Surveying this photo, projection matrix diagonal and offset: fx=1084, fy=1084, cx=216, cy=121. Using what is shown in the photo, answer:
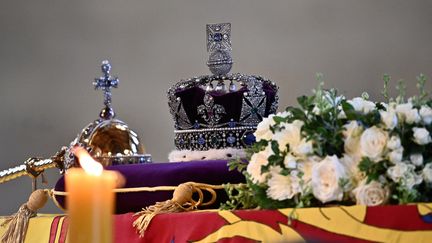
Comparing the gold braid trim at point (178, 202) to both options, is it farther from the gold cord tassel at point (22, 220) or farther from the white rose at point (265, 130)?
the gold cord tassel at point (22, 220)

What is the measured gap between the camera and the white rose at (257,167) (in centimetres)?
145

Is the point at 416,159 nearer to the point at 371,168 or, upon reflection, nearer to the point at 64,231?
the point at 371,168

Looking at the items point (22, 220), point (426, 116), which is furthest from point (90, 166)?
point (22, 220)

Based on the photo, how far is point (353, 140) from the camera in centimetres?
138

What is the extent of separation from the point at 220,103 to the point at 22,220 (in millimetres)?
433

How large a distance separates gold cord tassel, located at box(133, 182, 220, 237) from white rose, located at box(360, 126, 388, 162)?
442 millimetres

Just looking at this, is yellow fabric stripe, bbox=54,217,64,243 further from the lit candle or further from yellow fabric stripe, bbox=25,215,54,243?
the lit candle

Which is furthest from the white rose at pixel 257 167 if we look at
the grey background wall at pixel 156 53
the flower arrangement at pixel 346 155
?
the grey background wall at pixel 156 53

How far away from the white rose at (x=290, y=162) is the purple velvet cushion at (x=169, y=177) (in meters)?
0.39

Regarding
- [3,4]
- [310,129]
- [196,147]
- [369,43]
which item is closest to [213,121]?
[196,147]

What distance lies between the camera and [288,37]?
11.9 ft

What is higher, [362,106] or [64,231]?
[362,106]

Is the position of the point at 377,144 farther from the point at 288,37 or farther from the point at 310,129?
the point at 288,37

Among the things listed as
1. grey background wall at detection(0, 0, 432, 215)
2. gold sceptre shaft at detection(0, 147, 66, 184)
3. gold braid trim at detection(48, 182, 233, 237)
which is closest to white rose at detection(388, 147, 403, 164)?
gold braid trim at detection(48, 182, 233, 237)
